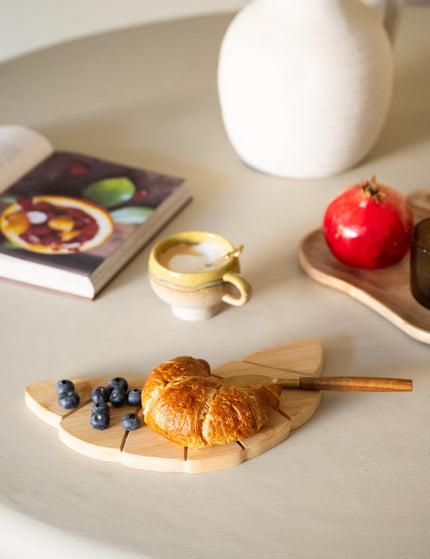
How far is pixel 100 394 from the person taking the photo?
74 cm

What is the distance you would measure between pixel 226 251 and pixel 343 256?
16 centimetres

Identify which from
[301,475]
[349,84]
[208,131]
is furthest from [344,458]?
[208,131]

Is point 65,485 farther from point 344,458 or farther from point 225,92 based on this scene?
point 225,92

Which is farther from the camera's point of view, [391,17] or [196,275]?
[391,17]

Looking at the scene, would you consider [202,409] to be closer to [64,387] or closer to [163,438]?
[163,438]

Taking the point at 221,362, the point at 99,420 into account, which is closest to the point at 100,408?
the point at 99,420

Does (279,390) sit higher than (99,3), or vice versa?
(279,390)

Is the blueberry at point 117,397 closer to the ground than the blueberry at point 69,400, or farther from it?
closer to the ground

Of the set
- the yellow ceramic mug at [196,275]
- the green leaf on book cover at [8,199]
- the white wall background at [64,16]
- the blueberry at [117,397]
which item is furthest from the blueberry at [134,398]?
the white wall background at [64,16]

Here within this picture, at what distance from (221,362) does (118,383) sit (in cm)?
13

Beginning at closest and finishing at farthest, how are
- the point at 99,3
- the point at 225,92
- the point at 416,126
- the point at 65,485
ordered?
the point at 65,485 → the point at 225,92 → the point at 416,126 → the point at 99,3

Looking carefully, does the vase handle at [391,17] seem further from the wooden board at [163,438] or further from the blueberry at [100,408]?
the blueberry at [100,408]

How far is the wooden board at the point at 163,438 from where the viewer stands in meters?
0.68

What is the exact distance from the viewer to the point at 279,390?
0.73m
